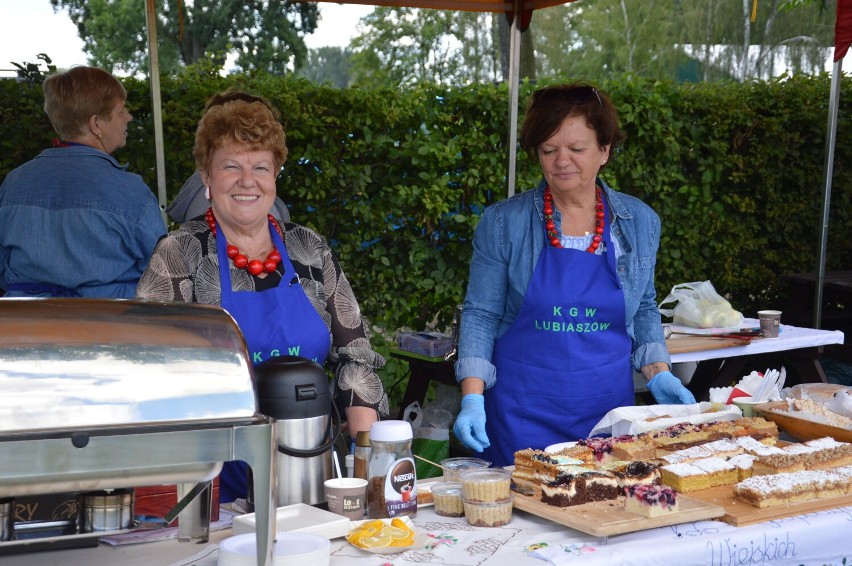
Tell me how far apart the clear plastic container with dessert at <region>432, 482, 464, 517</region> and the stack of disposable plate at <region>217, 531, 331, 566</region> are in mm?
378

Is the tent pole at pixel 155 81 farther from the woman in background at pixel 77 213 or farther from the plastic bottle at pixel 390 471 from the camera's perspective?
the plastic bottle at pixel 390 471

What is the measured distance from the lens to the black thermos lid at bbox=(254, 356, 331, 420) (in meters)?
1.98

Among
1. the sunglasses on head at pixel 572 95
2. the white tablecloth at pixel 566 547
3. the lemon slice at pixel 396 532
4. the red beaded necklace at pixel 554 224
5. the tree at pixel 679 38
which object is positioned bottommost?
the white tablecloth at pixel 566 547

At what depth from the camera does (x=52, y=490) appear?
4.70 ft

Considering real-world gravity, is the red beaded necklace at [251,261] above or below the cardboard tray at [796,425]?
above

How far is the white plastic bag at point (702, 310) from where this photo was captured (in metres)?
4.85

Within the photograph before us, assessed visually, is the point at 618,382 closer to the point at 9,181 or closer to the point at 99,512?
the point at 99,512

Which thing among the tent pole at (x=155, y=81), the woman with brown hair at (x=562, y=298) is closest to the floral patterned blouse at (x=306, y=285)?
the woman with brown hair at (x=562, y=298)

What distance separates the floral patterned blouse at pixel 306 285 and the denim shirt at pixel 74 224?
969 mm

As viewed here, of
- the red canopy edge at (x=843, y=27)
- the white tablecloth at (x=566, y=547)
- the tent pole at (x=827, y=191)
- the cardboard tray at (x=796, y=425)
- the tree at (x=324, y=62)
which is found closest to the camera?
the white tablecloth at (x=566, y=547)

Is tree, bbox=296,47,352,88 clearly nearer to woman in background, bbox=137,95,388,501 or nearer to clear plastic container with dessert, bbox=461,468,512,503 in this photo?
woman in background, bbox=137,95,388,501

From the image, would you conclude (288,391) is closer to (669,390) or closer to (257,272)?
(257,272)

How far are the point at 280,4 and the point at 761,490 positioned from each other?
34.5 ft

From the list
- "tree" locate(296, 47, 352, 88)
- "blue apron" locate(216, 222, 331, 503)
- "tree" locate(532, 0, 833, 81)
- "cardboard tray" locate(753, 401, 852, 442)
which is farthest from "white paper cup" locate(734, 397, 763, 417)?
"tree" locate(532, 0, 833, 81)
